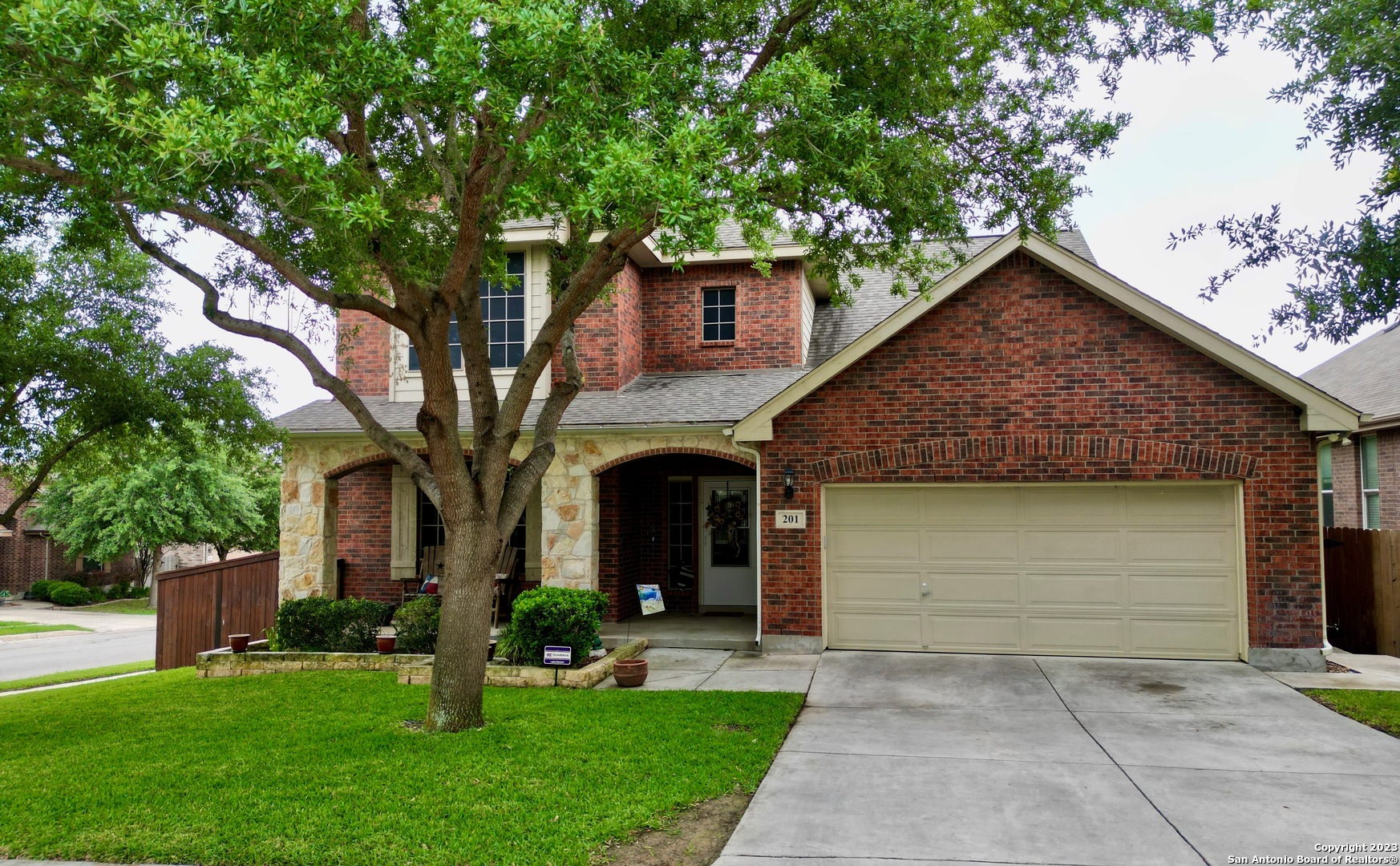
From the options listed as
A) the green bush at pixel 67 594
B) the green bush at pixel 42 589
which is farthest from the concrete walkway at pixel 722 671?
the green bush at pixel 42 589

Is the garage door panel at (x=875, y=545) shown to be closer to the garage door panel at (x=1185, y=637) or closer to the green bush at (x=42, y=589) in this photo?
the garage door panel at (x=1185, y=637)

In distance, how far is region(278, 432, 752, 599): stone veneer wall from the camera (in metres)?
13.1

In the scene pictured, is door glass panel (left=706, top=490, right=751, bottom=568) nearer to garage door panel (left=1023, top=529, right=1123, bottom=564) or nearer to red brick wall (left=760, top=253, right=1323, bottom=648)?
red brick wall (left=760, top=253, right=1323, bottom=648)

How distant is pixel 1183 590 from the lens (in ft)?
36.1

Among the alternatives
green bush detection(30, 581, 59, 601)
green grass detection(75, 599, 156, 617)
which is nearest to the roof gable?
green grass detection(75, 599, 156, 617)

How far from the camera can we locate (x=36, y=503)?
1270 inches

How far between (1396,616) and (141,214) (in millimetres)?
15362

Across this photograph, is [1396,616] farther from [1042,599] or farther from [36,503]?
[36,503]

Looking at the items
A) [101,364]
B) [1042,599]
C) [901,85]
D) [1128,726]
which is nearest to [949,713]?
[1128,726]

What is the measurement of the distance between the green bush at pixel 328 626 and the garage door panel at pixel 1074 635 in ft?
27.4

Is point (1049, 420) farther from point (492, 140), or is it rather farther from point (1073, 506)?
point (492, 140)

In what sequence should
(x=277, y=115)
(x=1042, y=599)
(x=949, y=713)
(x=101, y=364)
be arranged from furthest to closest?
(x=1042, y=599)
(x=101, y=364)
(x=949, y=713)
(x=277, y=115)

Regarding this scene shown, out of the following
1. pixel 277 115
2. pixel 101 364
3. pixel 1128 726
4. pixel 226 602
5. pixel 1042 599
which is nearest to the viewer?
pixel 277 115

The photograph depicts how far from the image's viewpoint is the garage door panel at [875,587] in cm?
1171
